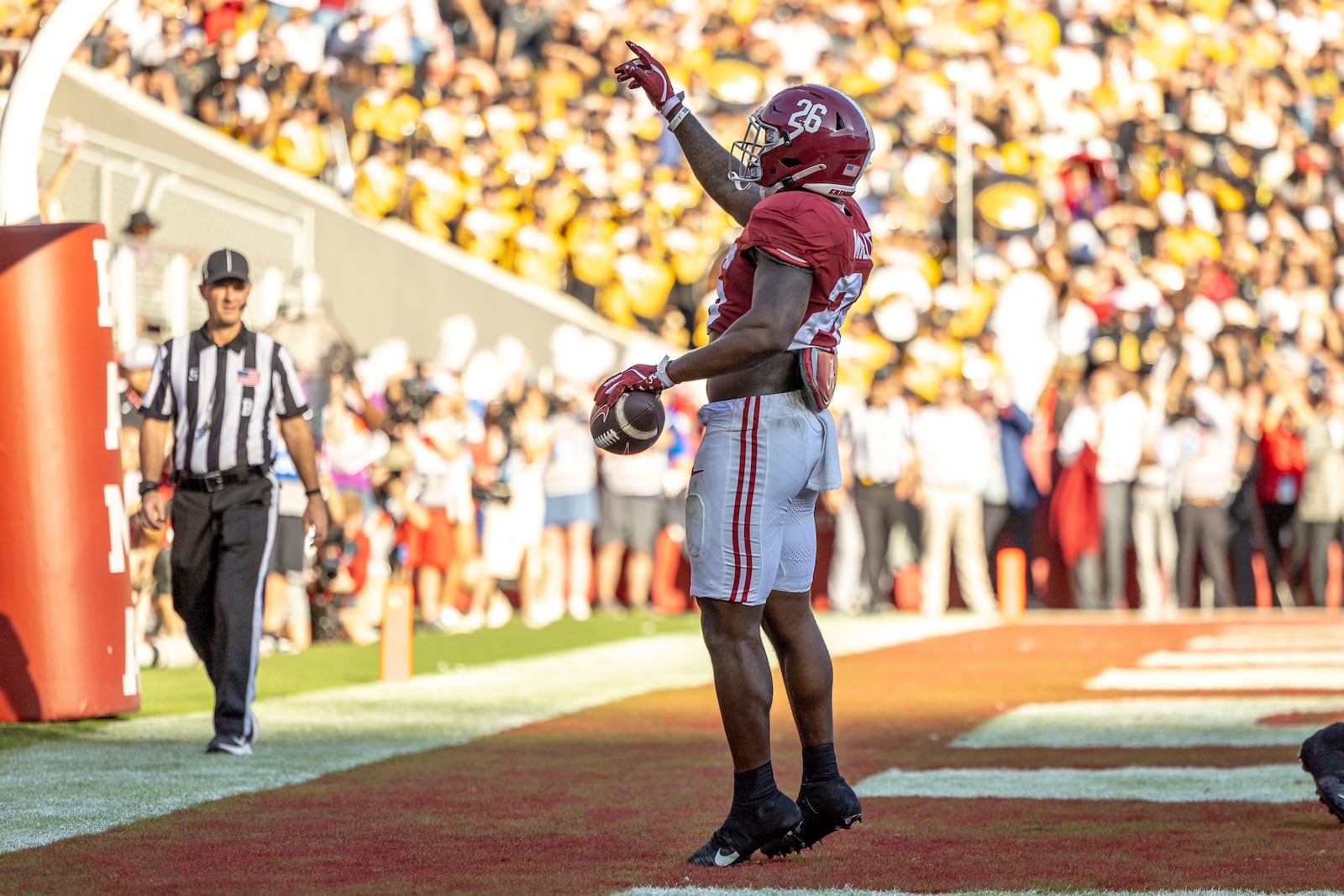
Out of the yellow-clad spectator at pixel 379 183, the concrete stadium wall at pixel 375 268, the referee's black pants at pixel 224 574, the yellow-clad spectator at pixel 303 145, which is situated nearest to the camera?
the referee's black pants at pixel 224 574

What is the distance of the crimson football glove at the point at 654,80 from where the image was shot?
5984 mm

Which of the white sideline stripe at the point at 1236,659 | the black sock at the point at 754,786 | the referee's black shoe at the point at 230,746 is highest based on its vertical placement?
the black sock at the point at 754,786

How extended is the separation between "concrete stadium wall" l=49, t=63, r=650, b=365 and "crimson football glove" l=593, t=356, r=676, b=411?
1031 centimetres

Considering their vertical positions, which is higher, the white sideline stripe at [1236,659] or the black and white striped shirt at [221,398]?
the black and white striped shirt at [221,398]

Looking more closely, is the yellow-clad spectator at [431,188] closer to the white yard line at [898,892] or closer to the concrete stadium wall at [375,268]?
the concrete stadium wall at [375,268]

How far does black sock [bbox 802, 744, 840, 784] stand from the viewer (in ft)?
17.5

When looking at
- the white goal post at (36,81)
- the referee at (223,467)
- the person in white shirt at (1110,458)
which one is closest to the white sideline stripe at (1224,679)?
the referee at (223,467)

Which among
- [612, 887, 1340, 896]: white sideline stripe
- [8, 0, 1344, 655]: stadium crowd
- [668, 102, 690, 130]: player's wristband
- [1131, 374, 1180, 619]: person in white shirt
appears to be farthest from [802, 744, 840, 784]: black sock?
[1131, 374, 1180, 619]: person in white shirt

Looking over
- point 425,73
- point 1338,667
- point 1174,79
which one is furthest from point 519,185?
point 1338,667

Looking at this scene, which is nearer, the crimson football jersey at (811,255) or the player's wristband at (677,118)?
the crimson football jersey at (811,255)

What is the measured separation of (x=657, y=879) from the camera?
4895mm

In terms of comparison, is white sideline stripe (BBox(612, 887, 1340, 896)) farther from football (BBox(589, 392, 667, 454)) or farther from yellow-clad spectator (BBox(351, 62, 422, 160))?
yellow-clad spectator (BBox(351, 62, 422, 160))

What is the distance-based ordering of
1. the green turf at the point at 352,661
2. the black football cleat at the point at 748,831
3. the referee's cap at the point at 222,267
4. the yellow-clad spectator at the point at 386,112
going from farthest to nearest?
the yellow-clad spectator at the point at 386,112, the green turf at the point at 352,661, the referee's cap at the point at 222,267, the black football cleat at the point at 748,831

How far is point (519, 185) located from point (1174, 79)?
8.49 metres
